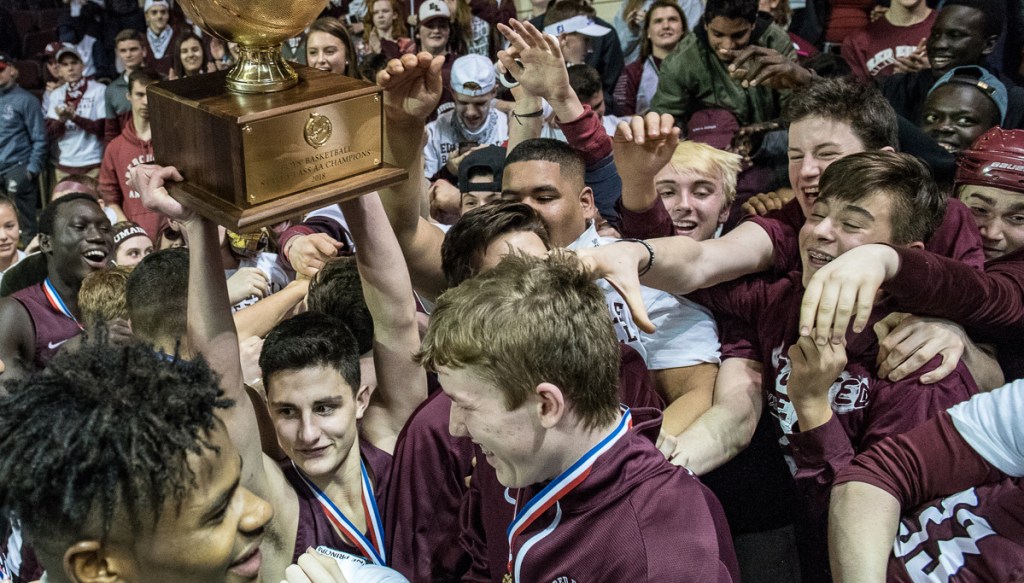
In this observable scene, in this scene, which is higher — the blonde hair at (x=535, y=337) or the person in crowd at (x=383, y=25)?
the blonde hair at (x=535, y=337)

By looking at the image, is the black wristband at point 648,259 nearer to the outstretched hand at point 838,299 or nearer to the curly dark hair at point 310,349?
the outstretched hand at point 838,299

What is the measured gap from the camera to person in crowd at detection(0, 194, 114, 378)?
373 centimetres

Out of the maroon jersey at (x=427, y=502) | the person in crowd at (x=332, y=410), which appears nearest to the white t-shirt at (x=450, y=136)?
the person in crowd at (x=332, y=410)

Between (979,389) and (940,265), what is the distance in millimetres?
403

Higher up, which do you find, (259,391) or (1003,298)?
(1003,298)

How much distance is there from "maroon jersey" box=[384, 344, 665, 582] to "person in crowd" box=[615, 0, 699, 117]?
3903 millimetres

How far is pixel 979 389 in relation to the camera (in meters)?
2.47

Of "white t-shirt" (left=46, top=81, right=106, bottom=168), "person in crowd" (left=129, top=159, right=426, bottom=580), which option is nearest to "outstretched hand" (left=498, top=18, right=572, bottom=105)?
"person in crowd" (left=129, top=159, right=426, bottom=580)

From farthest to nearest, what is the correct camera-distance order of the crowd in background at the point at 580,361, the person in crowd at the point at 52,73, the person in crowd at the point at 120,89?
the person in crowd at the point at 52,73 < the person in crowd at the point at 120,89 < the crowd in background at the point at 580,361

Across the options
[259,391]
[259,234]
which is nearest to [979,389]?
[259,391]

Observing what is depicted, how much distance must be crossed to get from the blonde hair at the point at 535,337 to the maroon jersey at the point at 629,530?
12 centimetres

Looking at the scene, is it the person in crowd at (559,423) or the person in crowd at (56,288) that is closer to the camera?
the person in crowd at (559,423)

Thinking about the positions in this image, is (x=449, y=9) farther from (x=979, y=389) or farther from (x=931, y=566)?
(x=931, y=566)

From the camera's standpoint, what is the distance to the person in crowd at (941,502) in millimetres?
1976
